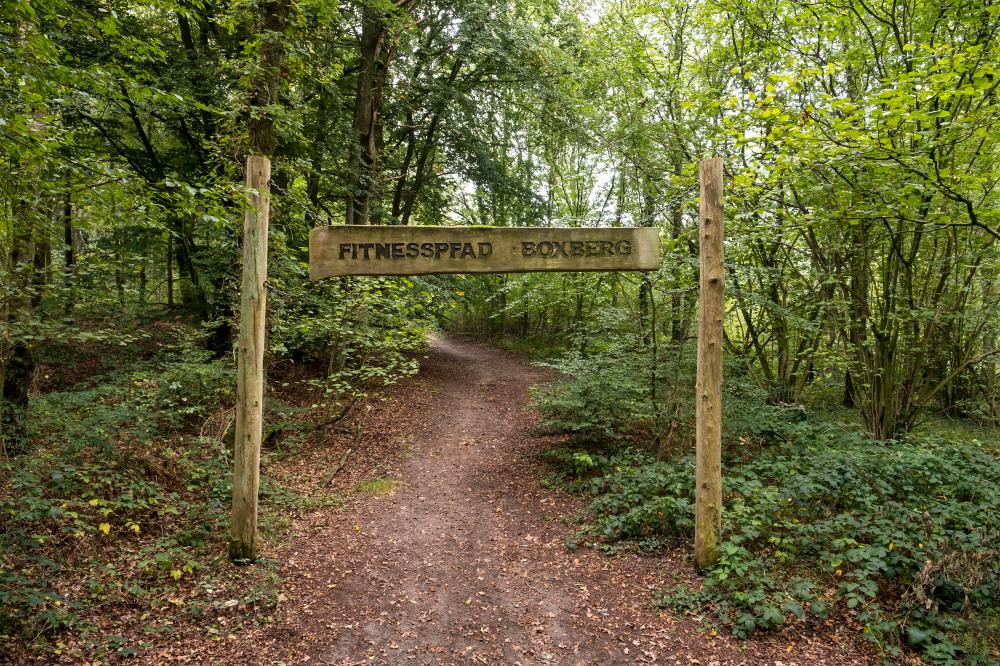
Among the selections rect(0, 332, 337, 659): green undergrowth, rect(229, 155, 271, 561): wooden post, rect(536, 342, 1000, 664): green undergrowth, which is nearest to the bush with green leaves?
rect(536, 342, 1000, 664): green undergrowth

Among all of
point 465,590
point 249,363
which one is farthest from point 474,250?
point 465,590

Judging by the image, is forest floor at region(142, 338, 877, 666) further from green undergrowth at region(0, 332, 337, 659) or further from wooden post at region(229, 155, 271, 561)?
wooden post at region(229, 155, 271, 561)

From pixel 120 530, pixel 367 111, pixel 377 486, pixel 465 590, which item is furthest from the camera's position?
pixel 367 111

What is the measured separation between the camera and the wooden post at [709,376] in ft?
17.0

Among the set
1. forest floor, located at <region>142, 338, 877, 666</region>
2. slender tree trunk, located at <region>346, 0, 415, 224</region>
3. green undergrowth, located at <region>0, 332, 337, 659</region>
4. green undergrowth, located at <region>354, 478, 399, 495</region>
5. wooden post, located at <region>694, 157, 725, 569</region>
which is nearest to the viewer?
green undergrowth, located at <region>0, 332, 337, 659</region>

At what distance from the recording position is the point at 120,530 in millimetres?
5125

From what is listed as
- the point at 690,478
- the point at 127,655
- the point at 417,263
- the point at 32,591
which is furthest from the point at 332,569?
the point at 690,478

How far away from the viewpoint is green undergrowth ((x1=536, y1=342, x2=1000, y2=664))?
13.3 feet

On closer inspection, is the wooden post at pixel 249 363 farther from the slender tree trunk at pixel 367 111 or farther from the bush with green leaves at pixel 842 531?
the slender tree trunk at pixel 367 111

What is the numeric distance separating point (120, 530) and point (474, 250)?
15.0 ft

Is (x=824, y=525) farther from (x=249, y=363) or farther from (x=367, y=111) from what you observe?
(x=367, y=111)

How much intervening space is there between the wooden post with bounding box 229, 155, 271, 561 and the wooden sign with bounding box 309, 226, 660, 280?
643 millimetres

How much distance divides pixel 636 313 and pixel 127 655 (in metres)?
7.64

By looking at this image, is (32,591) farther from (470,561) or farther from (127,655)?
(470,561)
